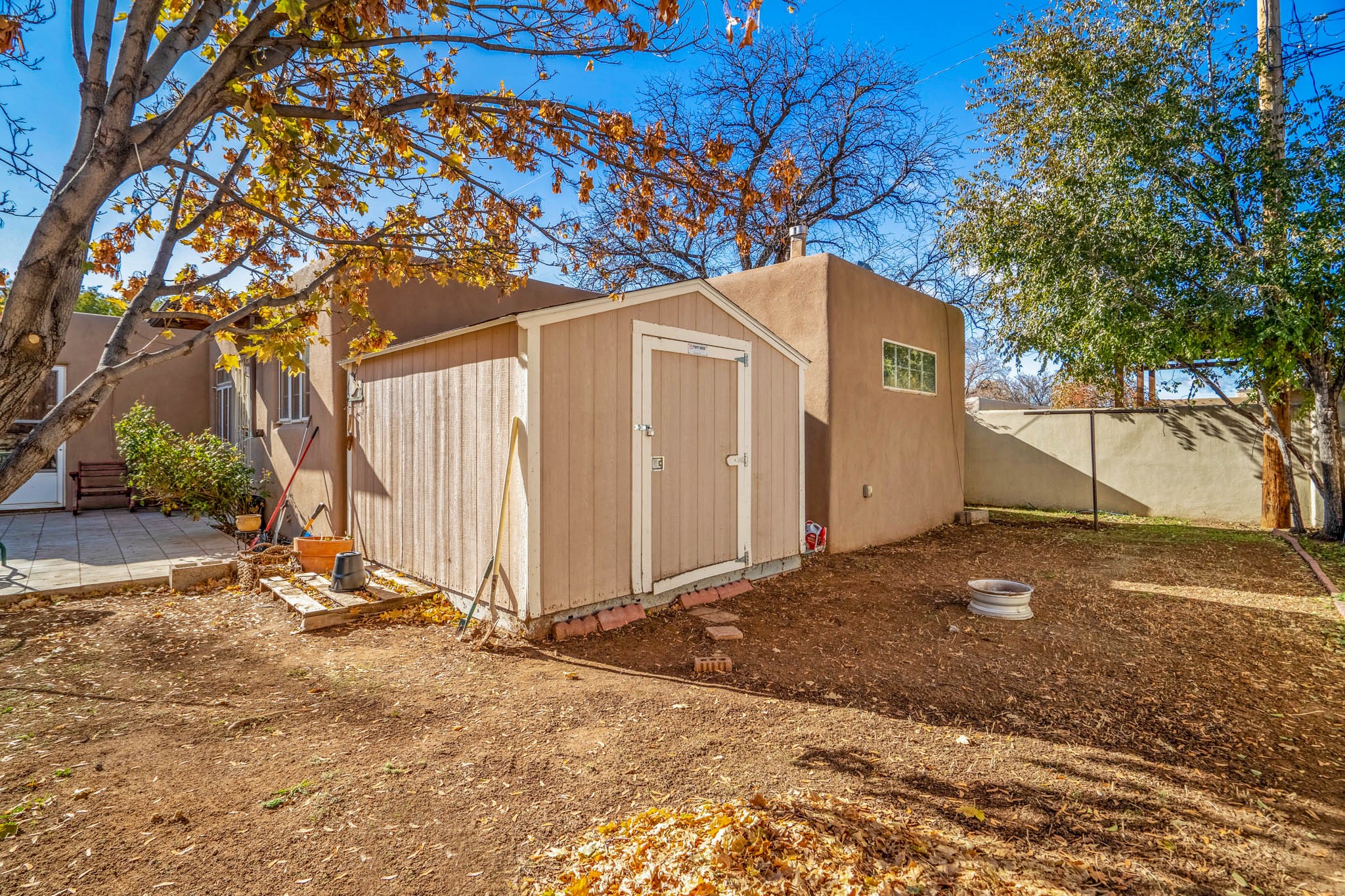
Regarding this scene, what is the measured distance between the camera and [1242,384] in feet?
29.1

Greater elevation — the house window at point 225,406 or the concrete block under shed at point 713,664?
the house window at point 225,406

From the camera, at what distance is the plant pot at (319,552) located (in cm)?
604

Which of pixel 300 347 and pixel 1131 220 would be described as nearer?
pixel 300 347

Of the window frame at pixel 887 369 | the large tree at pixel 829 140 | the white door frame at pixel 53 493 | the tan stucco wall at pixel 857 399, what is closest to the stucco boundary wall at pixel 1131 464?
the tan stucco wall at pixel 857 399

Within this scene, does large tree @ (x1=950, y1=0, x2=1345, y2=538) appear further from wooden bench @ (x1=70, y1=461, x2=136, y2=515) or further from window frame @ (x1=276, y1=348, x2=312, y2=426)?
wooden bench @ (x1=70, y1=461, x2=136, y2=515)

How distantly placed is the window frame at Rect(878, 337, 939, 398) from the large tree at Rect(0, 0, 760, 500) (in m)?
5.84

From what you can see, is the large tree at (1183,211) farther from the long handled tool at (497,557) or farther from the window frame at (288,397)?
the window frame at (288,397)

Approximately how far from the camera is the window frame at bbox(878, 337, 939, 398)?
8617 millimetres

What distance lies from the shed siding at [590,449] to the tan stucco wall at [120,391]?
9056mm

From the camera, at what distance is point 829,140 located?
14547 millimetres

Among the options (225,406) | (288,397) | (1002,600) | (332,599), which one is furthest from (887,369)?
(225,406)

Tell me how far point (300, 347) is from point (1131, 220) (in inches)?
378

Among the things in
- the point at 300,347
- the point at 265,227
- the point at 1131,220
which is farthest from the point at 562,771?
the point at 1131,220

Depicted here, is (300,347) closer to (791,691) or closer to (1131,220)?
(791,691)
